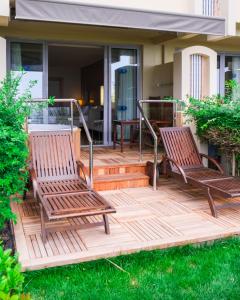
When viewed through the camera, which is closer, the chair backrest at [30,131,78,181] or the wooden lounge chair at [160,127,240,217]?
the wooden lounge chair at [160,127,240,217]

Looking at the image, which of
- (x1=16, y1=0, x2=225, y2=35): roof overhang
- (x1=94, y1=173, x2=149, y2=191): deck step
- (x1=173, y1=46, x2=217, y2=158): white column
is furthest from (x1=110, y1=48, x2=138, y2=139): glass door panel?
(x1=94, y1=173, x2=149, y2=191): deck step

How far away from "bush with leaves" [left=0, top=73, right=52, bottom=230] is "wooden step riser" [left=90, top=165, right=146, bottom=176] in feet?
10.1

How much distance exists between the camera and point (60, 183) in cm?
636

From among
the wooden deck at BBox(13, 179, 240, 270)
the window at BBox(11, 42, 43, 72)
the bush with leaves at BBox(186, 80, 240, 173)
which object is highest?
the window at BBox(11, 42, 43, 72)

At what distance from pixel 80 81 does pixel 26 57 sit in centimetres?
1079

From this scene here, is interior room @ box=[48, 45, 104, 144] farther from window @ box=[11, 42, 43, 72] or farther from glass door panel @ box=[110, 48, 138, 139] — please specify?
window @ box=[11, 42, 43, 72]

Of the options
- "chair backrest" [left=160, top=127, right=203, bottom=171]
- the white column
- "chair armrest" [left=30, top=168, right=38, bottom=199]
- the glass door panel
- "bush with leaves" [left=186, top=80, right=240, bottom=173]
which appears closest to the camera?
"chair armrest" [left=30, top=168, right=38, bottom=199]

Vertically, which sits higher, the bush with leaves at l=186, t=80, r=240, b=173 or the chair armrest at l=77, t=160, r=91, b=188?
the bush with leaves at l=186, t=80, r=240, b=173

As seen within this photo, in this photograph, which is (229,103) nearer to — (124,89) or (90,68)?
(124,89)

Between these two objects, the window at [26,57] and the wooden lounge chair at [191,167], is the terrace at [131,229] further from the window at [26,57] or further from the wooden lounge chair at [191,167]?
the window at [26,57]

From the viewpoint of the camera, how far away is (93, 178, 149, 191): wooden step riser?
296 inches

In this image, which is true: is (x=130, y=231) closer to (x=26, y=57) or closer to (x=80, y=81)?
(x=26, y=57)

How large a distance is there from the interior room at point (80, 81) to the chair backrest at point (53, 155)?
11.3 feet

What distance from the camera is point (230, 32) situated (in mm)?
10000
